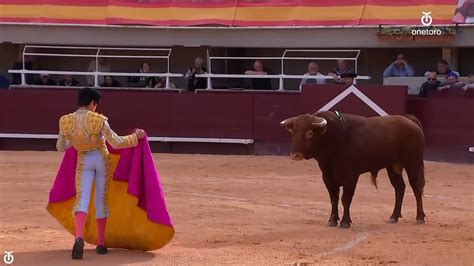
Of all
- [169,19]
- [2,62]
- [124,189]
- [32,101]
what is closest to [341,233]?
[124,189]

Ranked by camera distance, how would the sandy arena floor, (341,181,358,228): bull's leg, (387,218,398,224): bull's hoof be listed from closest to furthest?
the sandy arena floor
(341,181,358,228): bull's leg
(387,218,398,224): bull's hoof

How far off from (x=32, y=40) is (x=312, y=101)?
275 inches

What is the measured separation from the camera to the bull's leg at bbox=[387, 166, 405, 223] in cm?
1013

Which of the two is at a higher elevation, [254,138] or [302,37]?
[302,37]

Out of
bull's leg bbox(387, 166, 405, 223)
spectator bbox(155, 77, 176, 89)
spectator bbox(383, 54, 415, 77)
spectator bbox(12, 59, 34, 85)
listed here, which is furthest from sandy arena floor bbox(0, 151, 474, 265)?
spectator bbox(12, 59, 34, 85)

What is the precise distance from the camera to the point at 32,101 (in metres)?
18.8

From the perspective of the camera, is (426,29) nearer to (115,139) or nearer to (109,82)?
(109,82)

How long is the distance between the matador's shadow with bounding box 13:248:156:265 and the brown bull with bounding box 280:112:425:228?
7.49 ft

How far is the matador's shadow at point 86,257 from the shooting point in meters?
7.40

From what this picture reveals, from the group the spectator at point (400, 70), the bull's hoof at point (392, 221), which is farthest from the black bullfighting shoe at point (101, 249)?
the spectator at point (400, 70)

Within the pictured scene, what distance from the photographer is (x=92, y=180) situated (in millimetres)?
7605

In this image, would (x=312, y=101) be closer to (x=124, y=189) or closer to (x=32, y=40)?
(x=32, y=40)

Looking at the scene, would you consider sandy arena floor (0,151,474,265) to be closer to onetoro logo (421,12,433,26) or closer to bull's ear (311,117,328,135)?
bull's ear (311,117,328,135)

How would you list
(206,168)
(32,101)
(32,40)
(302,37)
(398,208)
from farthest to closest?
(32,40)
(302,37)
(32,101)
(206,168)
(398,208)
